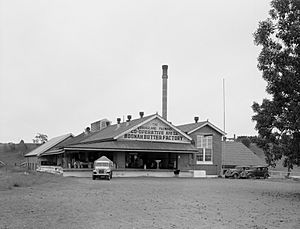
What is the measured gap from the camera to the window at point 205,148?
51.5 m

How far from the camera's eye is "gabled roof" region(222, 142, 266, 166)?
58.2 meters

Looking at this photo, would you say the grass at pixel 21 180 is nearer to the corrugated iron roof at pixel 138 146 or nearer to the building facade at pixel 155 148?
the corrugated iron roof at pixel 138 146

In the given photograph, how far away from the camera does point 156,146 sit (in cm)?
4641

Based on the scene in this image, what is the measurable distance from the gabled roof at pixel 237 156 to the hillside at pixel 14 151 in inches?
2131

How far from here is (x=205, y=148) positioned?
171 feet

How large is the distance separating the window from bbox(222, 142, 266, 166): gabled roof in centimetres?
553

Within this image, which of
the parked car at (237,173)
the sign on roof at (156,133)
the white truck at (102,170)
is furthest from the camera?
the sign on roof at (156,133)

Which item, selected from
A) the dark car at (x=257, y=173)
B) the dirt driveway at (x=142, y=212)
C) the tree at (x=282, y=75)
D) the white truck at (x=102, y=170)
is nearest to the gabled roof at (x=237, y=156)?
the dark car at (x=257, y=173)

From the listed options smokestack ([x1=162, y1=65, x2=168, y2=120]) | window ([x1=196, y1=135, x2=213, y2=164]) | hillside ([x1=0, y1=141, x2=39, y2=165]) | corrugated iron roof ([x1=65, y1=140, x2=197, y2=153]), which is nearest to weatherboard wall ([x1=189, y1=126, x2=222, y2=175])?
window ([x1=196, y1=135, x2=213, y2=164])

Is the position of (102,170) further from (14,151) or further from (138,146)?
(14,151)

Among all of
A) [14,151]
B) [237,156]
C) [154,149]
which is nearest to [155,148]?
[154,149]

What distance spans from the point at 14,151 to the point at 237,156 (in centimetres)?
6320

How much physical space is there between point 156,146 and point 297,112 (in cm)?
2454

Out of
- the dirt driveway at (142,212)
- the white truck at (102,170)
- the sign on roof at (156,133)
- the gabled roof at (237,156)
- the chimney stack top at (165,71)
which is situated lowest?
the dirt driveway at (142,212)
